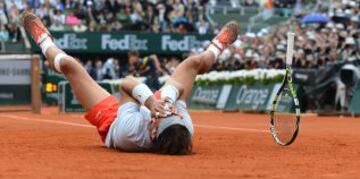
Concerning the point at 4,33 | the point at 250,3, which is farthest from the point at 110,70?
the point at 250,3

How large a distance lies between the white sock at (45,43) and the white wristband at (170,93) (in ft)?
6.70

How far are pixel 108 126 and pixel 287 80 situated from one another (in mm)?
2299

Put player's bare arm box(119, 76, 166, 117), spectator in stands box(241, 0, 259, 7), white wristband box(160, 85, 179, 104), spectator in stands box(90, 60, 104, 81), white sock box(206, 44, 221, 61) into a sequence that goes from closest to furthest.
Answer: player's bare arm box(119, 76, 166, 117) < white wristband box(160, 85, 179, 104) < white sock box(206, 44, 221, 61) < spectator in stands box(90, 60, 104, 81) < spectator in stands box(241, 0, 259, 7)

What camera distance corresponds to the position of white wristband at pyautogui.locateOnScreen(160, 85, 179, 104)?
33.7 ft

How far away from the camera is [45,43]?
39.1ft

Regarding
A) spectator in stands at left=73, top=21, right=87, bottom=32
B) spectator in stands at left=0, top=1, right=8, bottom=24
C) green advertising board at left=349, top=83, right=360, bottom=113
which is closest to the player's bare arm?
green advertising board at left=349, top=83, right=360, bottom=113

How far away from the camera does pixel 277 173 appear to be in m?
8.51

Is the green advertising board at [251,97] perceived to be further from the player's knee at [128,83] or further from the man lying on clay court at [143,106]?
the player's knee at [128,83]

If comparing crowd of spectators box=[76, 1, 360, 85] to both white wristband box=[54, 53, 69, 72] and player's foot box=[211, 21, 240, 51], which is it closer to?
player's foot box=[211, 21, 240, 51]

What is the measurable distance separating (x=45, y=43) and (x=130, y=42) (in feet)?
86.3

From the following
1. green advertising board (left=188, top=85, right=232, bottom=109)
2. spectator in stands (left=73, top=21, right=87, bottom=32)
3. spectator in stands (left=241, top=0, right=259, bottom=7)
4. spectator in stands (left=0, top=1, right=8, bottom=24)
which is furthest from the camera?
spectator in stands (left=241, top=0, right=259, bottom=7)

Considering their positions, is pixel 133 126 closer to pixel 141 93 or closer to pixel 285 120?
pixel 141 93

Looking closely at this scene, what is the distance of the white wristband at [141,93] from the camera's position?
10.2m

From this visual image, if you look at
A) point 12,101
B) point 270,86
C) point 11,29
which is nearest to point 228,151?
point 270,86
